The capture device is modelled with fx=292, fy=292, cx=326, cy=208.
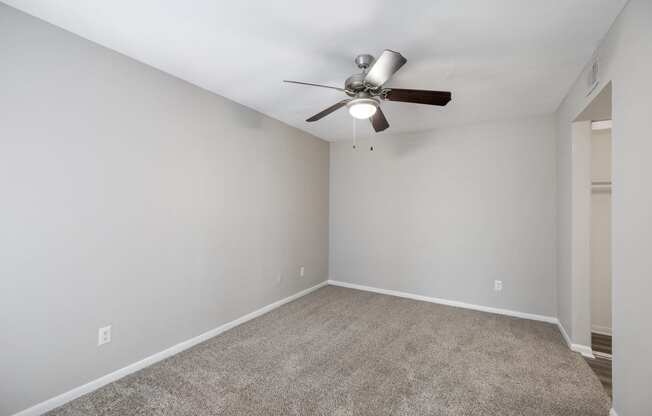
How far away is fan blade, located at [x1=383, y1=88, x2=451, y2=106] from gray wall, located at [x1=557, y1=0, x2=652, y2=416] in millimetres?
919

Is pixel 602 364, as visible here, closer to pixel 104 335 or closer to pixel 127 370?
pixel 127 370

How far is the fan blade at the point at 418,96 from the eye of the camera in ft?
6.70

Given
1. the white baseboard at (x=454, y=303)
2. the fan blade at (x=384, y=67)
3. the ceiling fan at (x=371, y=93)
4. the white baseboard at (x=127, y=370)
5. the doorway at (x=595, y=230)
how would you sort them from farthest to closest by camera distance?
the white baseboard at (x=454, y=303)
the doorway at (x=595, y=230)
the ceiling fan at (x=371, y=93)
the white baseboard at (x=127, y=370)
the fan blade at (x=384, y=67)

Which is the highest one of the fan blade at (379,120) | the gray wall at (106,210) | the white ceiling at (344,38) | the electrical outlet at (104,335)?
the white ceiling at (344,38)

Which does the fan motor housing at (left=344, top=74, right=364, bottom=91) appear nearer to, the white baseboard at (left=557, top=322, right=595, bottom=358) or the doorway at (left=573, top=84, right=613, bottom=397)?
the doorway at (left=573, top=84, right=613, bottom=397)

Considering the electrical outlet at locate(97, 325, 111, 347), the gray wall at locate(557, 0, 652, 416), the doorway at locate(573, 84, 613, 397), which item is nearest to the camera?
the gray wall at locate(557, 0, 652, 416)

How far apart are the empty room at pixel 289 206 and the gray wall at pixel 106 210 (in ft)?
0.04

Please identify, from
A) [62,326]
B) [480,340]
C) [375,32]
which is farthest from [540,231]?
[62,326]

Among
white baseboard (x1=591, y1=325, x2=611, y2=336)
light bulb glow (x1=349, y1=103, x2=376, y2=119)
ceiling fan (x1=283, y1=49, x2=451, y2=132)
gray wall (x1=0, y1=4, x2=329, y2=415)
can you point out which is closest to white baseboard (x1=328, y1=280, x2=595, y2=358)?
white baseboard (x1=591, y1=325, x2=611, y2=336)

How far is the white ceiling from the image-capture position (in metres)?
1.68

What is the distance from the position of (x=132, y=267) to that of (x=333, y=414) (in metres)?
1.84

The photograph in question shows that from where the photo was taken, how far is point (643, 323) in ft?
4.71

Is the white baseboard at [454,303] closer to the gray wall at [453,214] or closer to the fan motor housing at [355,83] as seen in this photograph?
the gray wall at [453,214]

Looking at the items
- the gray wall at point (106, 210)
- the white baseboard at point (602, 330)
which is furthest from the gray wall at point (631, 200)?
the gray wall at point (106, 210)
